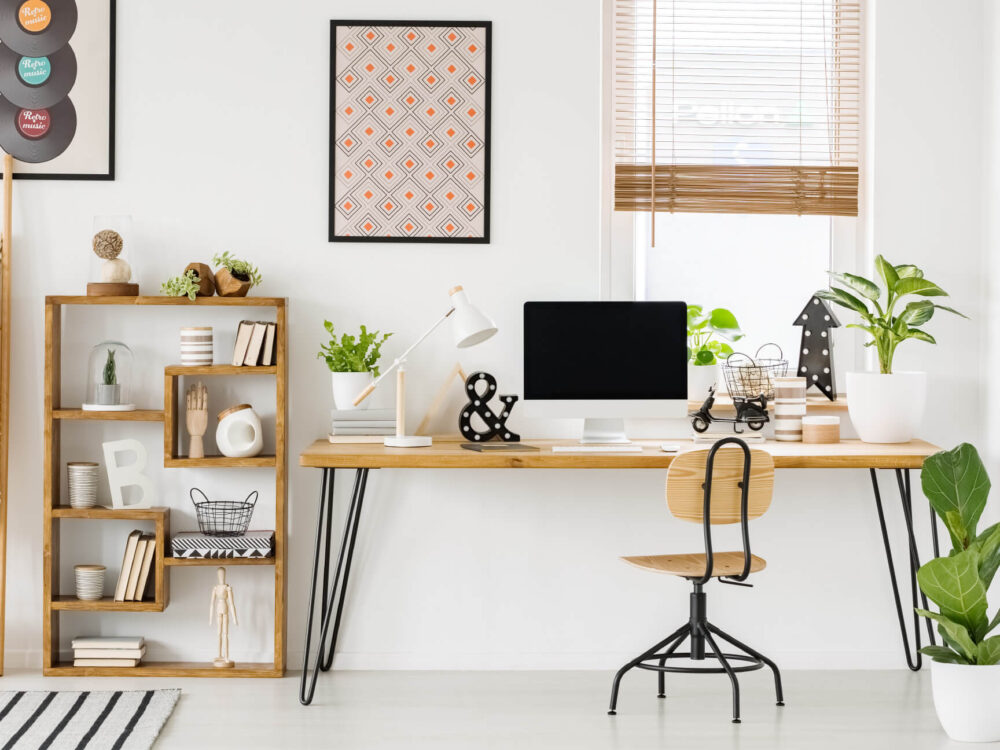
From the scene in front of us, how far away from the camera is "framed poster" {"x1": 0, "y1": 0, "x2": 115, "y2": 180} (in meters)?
3.36

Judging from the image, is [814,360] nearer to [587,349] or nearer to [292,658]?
[587,349]

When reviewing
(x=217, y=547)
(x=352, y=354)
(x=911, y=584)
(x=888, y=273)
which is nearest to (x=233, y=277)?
(x=352, y=354)

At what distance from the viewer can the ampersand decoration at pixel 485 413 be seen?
10.8 feet

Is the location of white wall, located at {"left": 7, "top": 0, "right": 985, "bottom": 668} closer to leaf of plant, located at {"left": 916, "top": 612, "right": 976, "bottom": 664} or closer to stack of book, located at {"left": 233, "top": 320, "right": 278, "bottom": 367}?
stack of book, located at {"left": 233, "top": 320, "right": 278, "bottom": 367}

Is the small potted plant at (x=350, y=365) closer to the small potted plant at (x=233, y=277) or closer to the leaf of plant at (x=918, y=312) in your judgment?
the small potted plant at (x=233, y=277)

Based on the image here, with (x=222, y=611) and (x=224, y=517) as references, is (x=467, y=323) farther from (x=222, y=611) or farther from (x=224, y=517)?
(x=222, y=611)

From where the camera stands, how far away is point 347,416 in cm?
324

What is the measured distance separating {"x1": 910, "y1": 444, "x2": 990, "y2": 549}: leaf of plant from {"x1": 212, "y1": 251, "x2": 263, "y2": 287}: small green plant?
2.10m

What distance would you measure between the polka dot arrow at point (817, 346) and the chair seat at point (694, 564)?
76 cm

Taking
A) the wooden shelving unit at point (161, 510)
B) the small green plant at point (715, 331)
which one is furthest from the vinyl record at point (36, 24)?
the small green plant at point (715, 331)

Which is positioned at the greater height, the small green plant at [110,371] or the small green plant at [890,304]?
the small green plant at [890,304]

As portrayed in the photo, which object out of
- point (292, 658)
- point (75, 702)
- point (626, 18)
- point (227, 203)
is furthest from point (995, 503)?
point (75, 702)

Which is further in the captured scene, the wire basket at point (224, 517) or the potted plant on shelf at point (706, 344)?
the potted plant on shelf at point (706, 344)

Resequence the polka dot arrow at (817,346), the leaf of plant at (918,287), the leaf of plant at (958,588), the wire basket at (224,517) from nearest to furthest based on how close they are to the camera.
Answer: the leaf of plant at (958,588) → the leaf of plant at (918,287) → the wire basket at (224,517) → the polka dot arrow at (817,346)
